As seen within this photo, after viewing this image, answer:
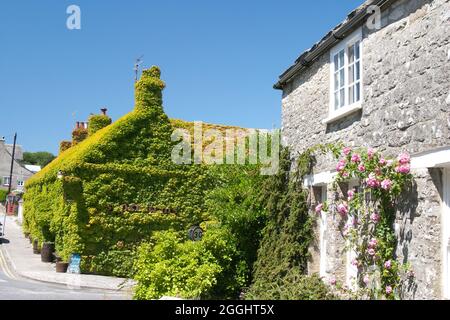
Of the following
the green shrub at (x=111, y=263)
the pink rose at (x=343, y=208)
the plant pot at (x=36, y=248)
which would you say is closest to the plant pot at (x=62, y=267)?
the green shrub at (x=111, y=263)

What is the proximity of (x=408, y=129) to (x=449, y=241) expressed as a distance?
1573 millimetres

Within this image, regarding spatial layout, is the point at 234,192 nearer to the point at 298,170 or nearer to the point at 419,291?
the point at 298,170

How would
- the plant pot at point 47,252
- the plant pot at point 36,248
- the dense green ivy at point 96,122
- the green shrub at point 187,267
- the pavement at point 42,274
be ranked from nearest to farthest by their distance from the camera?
the green shrub at point 187,267 < the pavement at point 42,274 < the plant pot at point 47,252 < the dense green ivy at point 96,122 < the plant pot at point 36,248

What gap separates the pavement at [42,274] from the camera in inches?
604

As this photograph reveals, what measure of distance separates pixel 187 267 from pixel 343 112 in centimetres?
448

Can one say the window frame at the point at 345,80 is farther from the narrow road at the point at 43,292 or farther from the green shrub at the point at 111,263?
the green shrub at the point at 111,263

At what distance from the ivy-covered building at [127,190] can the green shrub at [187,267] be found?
6.55 metres

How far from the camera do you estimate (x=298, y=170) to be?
10289 mm

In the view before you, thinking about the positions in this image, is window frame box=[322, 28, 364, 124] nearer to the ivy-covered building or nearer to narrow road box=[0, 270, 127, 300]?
narrow road box=[0, 270, 127, 300]

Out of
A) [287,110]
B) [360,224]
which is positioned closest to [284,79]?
[287,110]

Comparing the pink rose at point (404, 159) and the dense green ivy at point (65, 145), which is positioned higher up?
the dense green ivy at point (65, 145)

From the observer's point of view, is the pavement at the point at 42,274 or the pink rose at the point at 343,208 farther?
the pavement at the point at 42,274

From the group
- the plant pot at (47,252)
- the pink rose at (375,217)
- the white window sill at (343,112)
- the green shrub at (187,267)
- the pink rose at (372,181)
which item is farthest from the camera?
the plant pot at (47,252)

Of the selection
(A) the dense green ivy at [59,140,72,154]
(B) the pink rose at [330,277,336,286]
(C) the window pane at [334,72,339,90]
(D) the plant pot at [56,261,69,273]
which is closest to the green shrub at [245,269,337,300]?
(B) the pink rose at [330,277,336,286]
